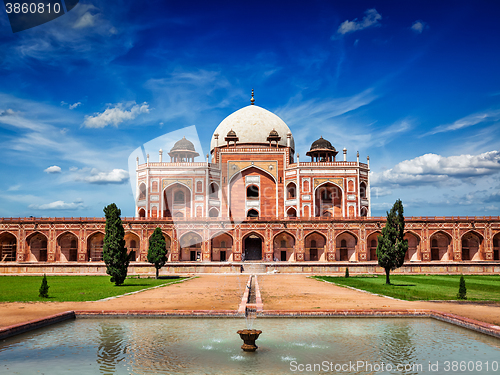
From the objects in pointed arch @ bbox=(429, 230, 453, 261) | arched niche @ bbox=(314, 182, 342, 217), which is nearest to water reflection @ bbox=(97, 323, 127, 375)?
arched niche @ bbox=(314, 182, 342, 217)

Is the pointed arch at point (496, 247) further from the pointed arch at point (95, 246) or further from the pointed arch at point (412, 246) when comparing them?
the pointed arch at point (95, 246)

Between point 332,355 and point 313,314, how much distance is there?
325 cm

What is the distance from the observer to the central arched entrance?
117 feet

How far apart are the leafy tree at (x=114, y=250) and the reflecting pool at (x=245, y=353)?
9828mm

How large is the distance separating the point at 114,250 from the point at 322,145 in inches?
1004

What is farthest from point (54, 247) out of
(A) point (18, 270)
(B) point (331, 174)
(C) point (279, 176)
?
(B) point (331, 174)

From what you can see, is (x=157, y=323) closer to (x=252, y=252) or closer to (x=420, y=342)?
(x=420, y=342)

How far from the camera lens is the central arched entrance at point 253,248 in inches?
1405

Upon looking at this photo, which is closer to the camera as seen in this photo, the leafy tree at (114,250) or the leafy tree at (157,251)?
the leafy tree at (114,250)

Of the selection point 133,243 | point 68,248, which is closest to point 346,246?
point 133,243

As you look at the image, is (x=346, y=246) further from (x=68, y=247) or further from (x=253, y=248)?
(x=68, y=247)

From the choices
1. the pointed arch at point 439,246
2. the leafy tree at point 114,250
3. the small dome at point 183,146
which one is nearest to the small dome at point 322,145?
the small dome at point 183,146

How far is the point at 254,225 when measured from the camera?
111 ft

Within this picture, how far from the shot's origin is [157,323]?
9.49 m
